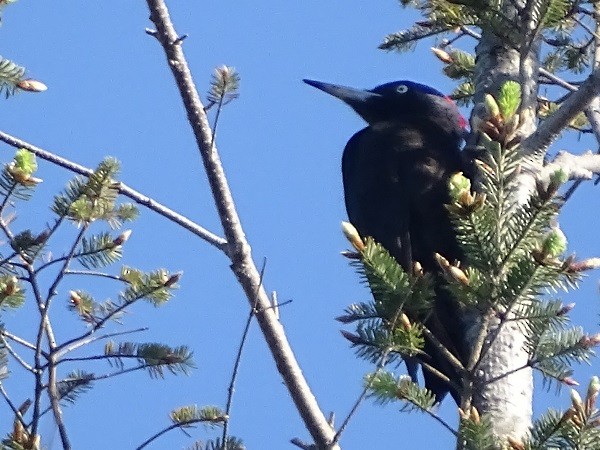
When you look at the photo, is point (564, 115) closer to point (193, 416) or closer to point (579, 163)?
point (579, 163)

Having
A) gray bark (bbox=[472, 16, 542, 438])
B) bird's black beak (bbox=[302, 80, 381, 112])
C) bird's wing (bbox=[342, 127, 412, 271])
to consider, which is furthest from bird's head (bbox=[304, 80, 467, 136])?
gray bark (bbox=[472, 16, 542, 438])

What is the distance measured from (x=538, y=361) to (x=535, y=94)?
1.24m

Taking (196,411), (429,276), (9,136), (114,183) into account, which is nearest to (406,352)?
(429,276)

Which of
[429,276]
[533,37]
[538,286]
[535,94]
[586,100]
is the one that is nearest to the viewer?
[538,286]

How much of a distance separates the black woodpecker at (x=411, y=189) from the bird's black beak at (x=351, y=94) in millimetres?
252

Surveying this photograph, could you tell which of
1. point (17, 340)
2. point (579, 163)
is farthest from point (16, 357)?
point (579, 163)

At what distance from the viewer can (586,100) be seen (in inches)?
110

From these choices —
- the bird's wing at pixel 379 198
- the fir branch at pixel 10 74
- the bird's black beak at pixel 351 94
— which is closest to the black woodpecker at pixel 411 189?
the bird's wing at pixel 379 198

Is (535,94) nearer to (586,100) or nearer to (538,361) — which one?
(586,100)

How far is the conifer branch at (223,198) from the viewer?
2.47 m

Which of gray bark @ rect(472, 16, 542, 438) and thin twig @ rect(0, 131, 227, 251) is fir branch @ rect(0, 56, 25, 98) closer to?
thin twig @ rect(0, 131, 227, 251)

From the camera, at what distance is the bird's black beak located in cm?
445

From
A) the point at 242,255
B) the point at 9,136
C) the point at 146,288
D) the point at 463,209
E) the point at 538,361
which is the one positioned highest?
the point at 9,136

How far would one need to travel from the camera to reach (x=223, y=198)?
8.16ft
